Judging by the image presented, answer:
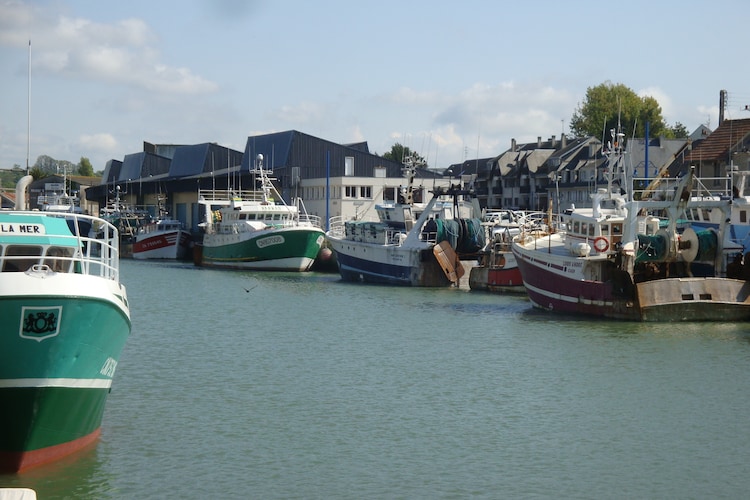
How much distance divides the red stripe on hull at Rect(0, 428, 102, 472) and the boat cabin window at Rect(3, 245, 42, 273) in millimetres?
2712

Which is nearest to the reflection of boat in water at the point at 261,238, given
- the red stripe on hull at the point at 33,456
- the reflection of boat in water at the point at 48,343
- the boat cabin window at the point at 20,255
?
the boat cabin window at the point at 20,255

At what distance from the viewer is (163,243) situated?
7706cm

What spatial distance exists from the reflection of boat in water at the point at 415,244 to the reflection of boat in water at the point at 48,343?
102 ft

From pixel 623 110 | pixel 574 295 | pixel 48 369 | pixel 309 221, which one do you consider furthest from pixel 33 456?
pixel 623 110

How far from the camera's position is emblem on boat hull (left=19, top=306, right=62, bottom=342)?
1328 cm

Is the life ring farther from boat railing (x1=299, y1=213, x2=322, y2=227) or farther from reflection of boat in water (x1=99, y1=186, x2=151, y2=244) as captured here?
reflection of boat in water (x1=99, y1=186, x2=151, y2=244)

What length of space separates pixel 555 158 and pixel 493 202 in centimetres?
1166

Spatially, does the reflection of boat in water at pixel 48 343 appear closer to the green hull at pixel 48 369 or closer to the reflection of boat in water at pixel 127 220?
the green hull at pixel 48 369

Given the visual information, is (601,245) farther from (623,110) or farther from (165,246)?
(623,110)

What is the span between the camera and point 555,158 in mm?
95375

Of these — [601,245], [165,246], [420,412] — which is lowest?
[420,412]

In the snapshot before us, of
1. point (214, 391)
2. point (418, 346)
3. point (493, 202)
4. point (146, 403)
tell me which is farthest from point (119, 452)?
point (493, 202)

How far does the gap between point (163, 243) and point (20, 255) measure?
62.6m

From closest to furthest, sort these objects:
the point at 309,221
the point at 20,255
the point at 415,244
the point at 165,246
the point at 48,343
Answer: the point at 48,343 → the point at 20,255 → the point at 415,244 → the point at 309,221 → the point at 165,246
